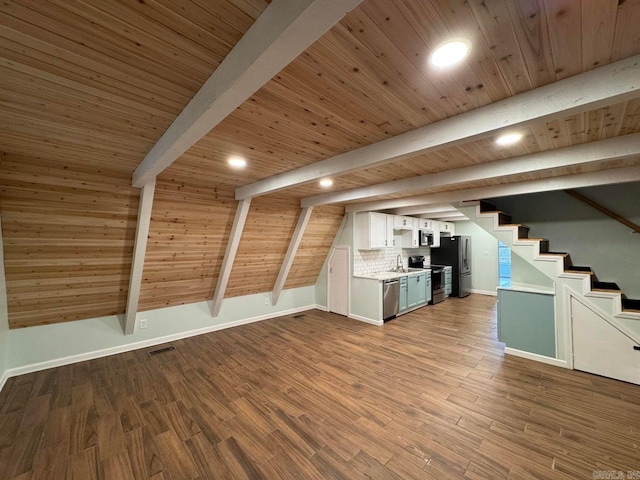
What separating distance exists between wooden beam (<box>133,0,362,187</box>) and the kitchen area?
4.35 metres

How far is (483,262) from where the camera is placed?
7.85 metres

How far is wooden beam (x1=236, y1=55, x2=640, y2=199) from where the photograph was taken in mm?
1284

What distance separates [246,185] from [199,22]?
2592 mm

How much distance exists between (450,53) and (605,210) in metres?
4.57

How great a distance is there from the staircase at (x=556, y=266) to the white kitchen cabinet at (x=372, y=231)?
1633 mm

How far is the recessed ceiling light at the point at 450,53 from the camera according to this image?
1157 mm

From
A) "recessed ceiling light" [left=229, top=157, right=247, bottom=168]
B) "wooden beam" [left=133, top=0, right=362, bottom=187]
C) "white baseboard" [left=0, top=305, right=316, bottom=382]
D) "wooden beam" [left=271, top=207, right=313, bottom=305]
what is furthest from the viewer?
"wooden beam" [left=271, top=207, right=313, bottom=305]

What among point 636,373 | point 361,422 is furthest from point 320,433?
point 636,373

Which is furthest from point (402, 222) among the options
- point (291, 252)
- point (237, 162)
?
point (237, 162)

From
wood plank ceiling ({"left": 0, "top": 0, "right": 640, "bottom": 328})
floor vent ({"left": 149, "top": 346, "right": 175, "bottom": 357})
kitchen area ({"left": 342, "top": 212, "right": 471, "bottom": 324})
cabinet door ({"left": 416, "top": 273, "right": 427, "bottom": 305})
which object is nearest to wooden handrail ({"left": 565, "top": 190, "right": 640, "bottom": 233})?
wood plank ceiling ({"left": 0, "top": 0, "right": 640, "bottom": 328})

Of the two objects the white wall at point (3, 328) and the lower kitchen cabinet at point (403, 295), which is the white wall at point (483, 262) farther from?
the white wall at point (3, 328)

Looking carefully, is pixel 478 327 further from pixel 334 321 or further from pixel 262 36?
pixel 262 36

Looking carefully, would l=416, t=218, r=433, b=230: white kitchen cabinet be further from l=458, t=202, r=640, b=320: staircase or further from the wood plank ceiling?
the wood plank ceiling

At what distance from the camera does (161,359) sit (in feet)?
12.1
